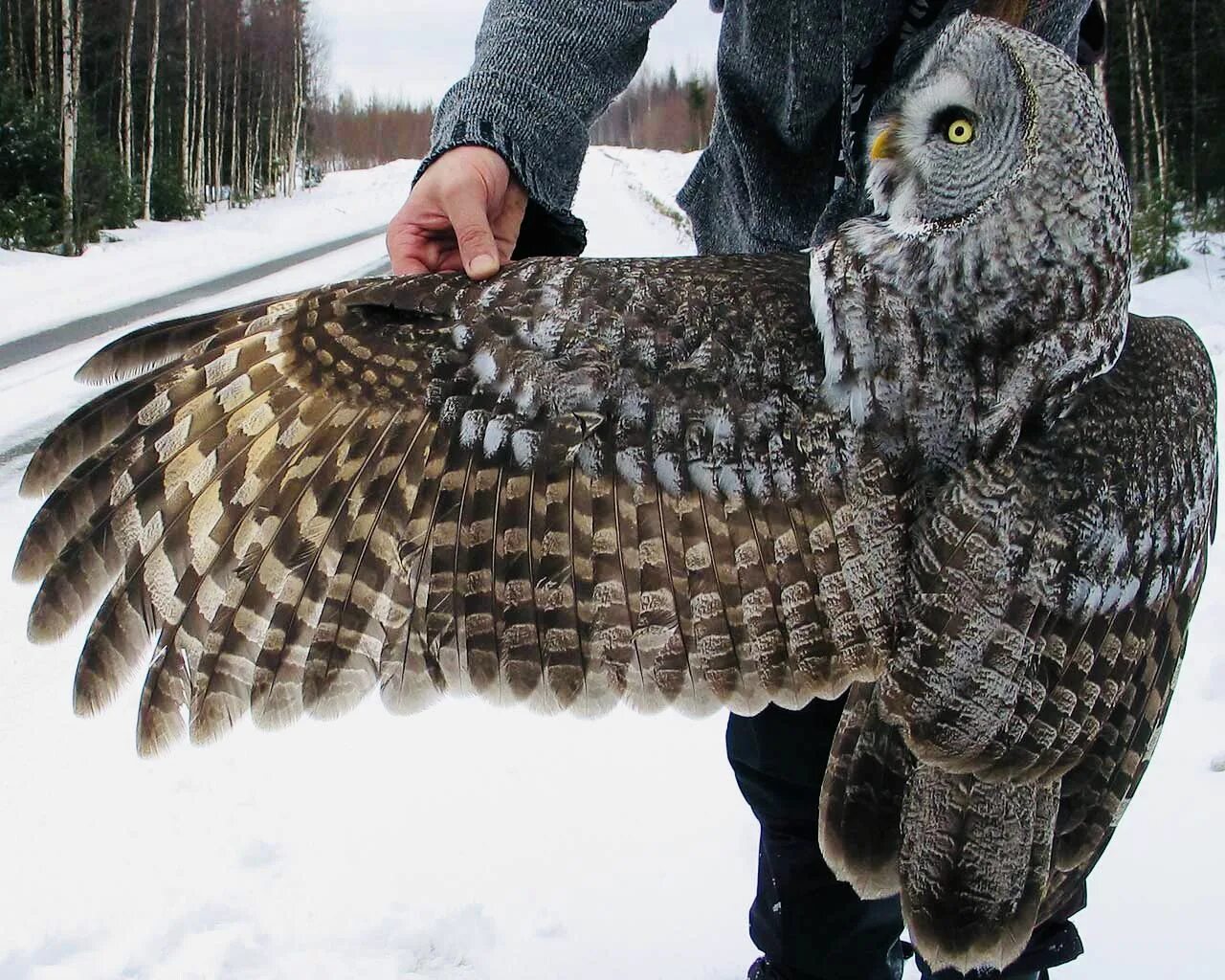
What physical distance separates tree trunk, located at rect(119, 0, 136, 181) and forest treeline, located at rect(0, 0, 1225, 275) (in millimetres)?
77

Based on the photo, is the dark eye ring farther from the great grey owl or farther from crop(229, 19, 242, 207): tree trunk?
crop(229, 19, 242, 207): tree trunk

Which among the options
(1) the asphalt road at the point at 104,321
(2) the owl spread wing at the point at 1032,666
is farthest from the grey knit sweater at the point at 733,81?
(1) the asphalt road at the point at 104,321

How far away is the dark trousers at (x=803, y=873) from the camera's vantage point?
2.00 meters

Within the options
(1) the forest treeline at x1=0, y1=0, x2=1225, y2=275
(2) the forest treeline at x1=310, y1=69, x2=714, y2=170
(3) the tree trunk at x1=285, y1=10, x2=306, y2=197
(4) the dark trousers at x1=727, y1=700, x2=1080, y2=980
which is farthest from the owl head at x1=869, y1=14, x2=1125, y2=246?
(2) the forest treeline at x1=310, y1=69, x2=714, y2=170

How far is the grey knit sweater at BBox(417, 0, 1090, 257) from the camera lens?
6.09 feet

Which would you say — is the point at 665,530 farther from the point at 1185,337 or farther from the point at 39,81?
the point at 39,81

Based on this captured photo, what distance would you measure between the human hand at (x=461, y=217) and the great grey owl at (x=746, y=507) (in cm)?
8

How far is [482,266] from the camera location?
5.53 feet

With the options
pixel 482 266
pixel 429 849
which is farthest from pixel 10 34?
pixel 482 266

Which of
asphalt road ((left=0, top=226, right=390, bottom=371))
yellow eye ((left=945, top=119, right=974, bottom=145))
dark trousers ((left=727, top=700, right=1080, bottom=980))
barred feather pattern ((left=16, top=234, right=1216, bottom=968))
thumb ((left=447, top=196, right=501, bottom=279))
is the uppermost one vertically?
yellow eye ((left=945, top=119, right=974, bottom=145))

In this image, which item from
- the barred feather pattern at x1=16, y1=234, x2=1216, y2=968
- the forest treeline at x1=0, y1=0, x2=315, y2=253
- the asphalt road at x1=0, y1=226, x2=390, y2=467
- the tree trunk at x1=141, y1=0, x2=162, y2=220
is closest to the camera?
the barred feather pattern at x1=16, y1=234, x2=1216, y2=968

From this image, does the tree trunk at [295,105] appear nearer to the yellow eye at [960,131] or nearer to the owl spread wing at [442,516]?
the owl spread wing at [442,516]

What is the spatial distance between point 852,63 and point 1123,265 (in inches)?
24.7

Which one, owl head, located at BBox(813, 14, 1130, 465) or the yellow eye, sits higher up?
the yellow eye
